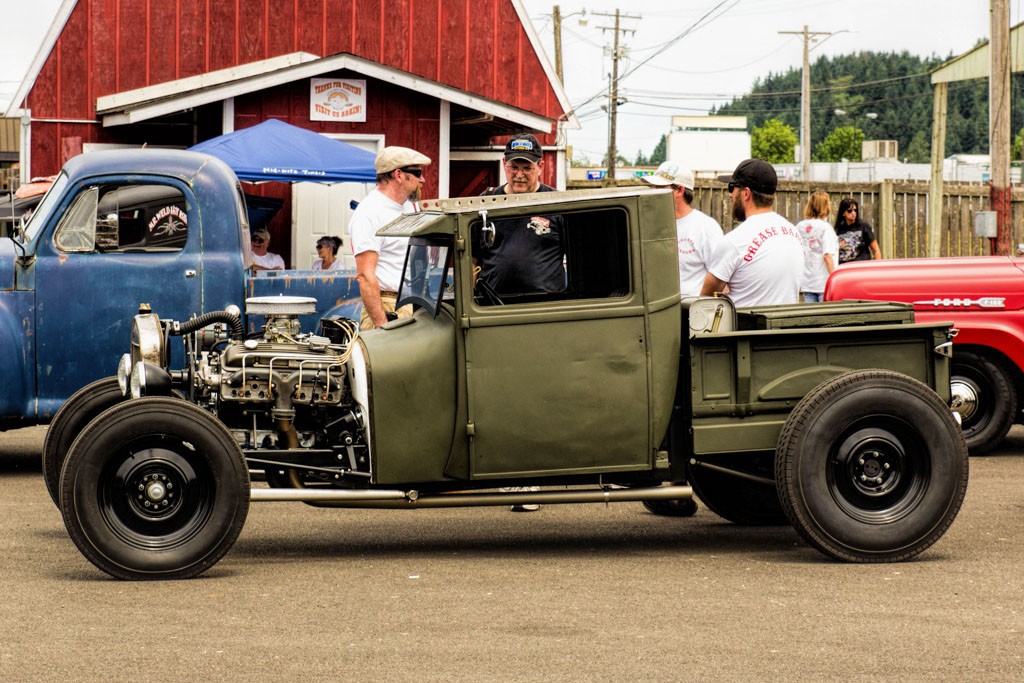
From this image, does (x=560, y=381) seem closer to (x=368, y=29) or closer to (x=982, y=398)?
(x=982, y=398)

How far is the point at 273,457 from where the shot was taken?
695 centimetres

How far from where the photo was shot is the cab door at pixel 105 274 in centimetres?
955

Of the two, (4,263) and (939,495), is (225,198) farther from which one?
(939,495)

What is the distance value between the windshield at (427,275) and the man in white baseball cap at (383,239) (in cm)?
68

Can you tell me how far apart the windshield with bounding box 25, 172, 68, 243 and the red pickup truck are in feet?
17.8

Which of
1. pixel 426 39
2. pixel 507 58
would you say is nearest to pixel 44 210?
pixel 426 39

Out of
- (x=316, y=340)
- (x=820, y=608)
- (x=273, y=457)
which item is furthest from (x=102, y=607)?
(x=820, y=608)

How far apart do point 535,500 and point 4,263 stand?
15.0ft

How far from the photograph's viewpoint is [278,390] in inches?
271

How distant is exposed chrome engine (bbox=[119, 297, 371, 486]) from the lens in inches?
272

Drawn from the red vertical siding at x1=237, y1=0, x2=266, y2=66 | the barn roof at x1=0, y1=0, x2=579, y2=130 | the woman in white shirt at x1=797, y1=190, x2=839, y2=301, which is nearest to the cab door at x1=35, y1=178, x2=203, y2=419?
the woman in white shirt at x1=797, y1=190, x2=839, y2=301

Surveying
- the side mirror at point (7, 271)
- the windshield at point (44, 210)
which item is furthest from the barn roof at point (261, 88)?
the side mirror at point (7, 271)

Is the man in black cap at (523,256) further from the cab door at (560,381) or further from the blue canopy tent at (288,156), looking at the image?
the blue canopy tent at (288,156)

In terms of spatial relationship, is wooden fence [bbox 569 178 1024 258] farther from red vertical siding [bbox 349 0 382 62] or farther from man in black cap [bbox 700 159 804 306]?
man in black cap [bbox 700 159 804 306]
